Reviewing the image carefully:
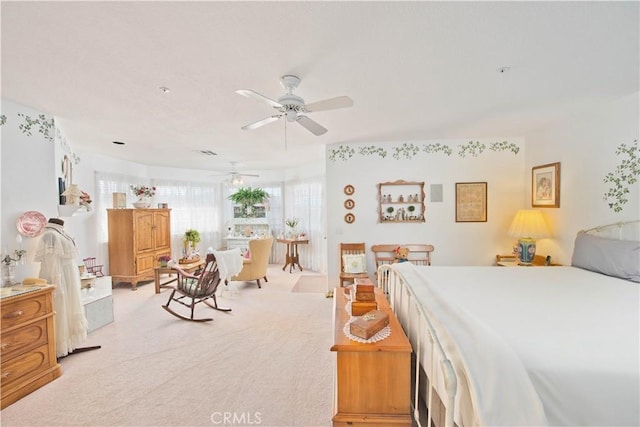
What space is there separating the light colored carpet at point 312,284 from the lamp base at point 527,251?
297 centimetres

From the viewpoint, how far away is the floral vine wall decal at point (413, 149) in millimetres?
4207

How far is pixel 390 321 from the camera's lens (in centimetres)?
170

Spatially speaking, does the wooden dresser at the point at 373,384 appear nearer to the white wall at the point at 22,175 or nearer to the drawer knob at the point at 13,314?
the drawer knob at the point at 13,314

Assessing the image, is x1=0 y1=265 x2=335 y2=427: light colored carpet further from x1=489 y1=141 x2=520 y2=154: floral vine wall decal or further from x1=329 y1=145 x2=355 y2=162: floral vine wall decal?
x1=489 y1=141 x2=520 y2=154: floral vine wall decal

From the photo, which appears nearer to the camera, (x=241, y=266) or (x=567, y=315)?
(x=567, y=315)

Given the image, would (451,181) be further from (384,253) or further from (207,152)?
(207,152)


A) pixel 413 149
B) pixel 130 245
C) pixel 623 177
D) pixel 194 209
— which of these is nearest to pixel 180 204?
pixel 194 209

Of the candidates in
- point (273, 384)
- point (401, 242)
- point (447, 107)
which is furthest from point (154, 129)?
point (401, 242)

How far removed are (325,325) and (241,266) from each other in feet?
6.23

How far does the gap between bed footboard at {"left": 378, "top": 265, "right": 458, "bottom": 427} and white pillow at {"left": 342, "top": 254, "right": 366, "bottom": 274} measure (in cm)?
195

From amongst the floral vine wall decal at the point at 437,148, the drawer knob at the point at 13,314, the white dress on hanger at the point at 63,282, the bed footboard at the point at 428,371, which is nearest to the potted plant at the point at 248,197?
the floral vine wall decal at the point at 437,148

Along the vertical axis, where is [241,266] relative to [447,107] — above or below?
below

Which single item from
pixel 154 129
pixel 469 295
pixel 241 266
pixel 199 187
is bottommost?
pixel 241 266

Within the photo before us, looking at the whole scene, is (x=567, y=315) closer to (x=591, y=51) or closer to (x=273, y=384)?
(x=591, y=51)
